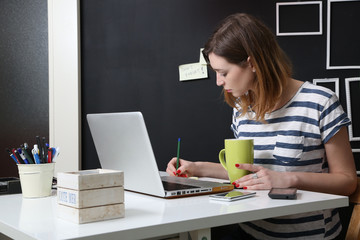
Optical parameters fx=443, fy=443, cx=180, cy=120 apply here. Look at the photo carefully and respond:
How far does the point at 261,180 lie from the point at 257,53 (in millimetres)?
444

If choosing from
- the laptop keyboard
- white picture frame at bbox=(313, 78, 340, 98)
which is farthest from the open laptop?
white picture frame at bbox=(313, 78, 340, 98)

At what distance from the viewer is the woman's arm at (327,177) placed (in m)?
1.24

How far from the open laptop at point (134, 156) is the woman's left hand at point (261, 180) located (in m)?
0.05

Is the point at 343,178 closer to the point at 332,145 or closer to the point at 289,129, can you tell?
the point at 332,145

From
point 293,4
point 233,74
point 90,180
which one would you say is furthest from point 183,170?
point 293,4

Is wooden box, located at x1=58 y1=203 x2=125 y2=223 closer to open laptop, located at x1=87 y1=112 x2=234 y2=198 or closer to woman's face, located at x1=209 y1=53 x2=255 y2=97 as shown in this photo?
open laptop, located at x1=87 y1=112 x2=234 y2=198

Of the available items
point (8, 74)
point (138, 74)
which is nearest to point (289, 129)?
point (138, 74)

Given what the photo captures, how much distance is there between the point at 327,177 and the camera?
135 centimetres

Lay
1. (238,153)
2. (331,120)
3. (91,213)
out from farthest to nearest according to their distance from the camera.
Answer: (331,120), (238,153), (91,213)

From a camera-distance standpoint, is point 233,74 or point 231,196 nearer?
point 231,196

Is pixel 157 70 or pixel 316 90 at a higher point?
pixel 157 70

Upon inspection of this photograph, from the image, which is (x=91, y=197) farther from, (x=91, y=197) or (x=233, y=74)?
(x=233, y=74)

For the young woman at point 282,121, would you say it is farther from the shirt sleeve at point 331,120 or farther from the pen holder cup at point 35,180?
the pen holder cup at point 35,180

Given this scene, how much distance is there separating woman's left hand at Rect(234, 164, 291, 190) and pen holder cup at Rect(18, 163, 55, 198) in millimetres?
531
